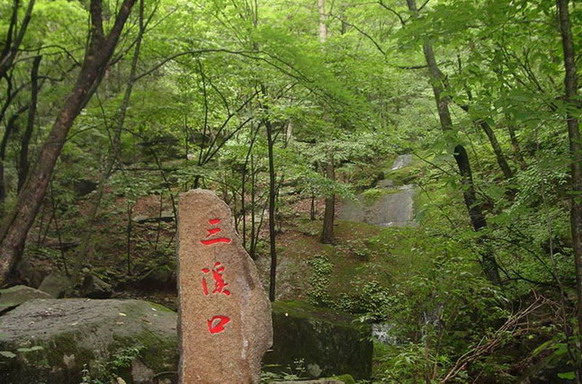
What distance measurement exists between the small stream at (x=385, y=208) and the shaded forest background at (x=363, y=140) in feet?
6.07

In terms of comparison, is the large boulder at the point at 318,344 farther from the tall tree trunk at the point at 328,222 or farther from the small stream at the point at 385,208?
the small stream at the point at 385,208

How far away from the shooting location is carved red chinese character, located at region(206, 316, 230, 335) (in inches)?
142

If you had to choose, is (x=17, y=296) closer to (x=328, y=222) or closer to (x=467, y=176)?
(x=467, y=176)

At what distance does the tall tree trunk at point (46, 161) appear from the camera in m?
5.23

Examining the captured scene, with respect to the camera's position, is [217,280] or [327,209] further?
[327,209]

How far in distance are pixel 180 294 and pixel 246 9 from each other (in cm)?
643

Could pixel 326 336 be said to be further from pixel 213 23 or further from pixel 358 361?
pixel 213 23

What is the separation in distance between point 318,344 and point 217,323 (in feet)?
10.8

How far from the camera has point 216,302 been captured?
12.1ft

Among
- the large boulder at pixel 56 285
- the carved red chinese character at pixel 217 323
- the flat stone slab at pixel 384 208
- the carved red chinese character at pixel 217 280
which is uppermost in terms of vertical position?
the flat stone slab at pixel 384 208

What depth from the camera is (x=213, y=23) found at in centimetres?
836

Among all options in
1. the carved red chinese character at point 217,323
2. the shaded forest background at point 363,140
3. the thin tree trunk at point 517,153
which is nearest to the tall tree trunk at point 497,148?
the shaded forest background at point 363,140

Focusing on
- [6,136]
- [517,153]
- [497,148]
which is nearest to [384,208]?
[517,153]

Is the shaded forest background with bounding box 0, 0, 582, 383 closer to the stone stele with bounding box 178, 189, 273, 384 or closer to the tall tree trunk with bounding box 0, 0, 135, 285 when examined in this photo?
the tall tree trunk with bounding box 0, 0, 135, 285
